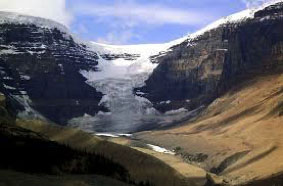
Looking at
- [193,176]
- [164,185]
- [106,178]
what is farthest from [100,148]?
[193,176]

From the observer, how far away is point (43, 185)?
81812mm

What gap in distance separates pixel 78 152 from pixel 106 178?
1116 cm

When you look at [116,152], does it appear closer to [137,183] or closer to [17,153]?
[137,183]

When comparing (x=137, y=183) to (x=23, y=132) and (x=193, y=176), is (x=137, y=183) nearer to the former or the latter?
(x=23, y=132)

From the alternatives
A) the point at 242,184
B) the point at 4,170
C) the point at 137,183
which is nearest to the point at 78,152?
the point at 137,183

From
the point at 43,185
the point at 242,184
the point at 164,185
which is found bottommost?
the point at 242,184

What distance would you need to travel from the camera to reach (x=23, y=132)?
102250 millimetres

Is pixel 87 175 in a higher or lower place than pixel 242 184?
higher

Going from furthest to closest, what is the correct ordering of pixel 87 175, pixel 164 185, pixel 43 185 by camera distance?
pixel 164 185
pixel 87 175
pixel 43 185

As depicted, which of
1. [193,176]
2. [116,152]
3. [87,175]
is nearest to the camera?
[87,175]

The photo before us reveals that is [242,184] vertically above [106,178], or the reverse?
[106,178]

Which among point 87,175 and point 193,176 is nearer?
point 87,175

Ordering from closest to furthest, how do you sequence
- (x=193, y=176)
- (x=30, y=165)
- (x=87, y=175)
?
(x=30, y=165) < (x=87, y=175) < (x=193, y=176)

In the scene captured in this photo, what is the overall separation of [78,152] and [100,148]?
21233mm
